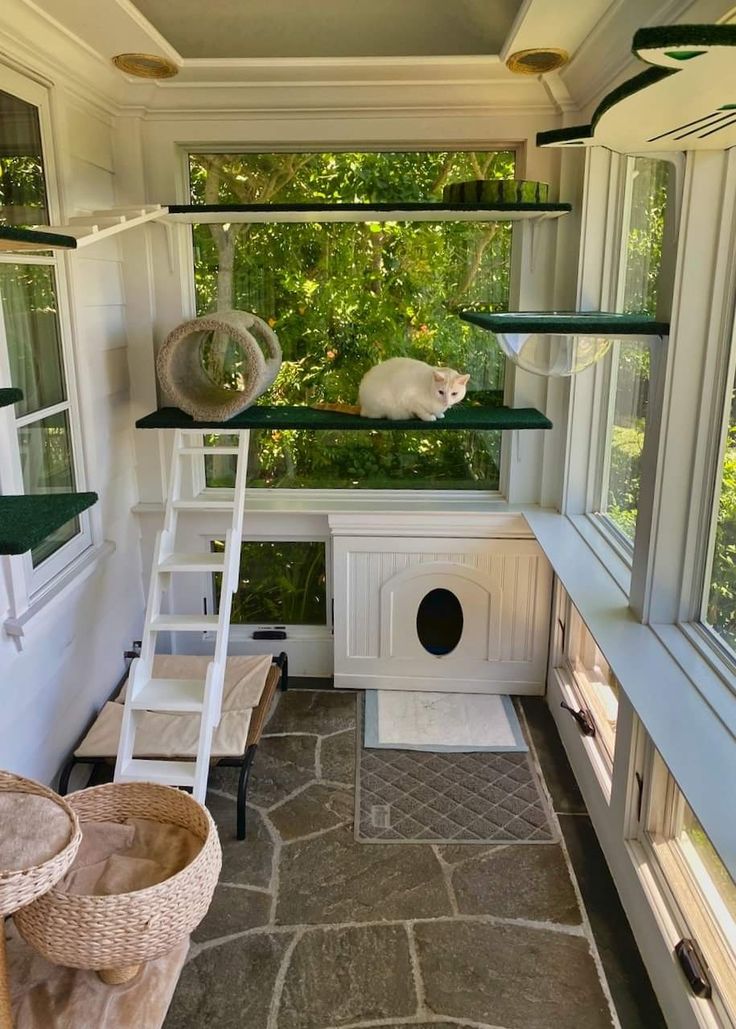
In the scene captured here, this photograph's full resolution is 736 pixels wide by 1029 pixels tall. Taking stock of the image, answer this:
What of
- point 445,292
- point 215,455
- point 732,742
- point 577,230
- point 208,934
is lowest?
point 208,934

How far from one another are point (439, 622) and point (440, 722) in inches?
17.8

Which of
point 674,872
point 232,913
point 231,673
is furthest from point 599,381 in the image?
point 232,913

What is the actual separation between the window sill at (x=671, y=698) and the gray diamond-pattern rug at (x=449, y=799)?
2.42 feet

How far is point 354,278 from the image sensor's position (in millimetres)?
3039

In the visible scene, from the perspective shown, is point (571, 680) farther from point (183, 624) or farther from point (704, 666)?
point (183, 624)

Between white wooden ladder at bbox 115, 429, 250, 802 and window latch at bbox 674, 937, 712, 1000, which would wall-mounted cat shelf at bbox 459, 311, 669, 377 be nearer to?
white wooden ladder at bbox 115, 429, 250, 802

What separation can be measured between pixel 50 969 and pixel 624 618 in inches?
61.9

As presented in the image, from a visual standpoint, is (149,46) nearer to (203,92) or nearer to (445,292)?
(203,92)

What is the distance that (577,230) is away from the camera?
108 inches

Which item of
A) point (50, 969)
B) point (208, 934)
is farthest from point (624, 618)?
point (50, 969)

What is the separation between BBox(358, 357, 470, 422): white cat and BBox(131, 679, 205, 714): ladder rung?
1.14 m

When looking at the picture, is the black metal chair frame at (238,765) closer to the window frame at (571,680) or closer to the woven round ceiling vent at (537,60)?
the window frame at (571,680)

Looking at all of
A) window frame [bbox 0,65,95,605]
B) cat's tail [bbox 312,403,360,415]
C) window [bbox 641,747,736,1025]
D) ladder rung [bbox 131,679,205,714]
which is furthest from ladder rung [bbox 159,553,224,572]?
window [bbox 641,747,736,1025]

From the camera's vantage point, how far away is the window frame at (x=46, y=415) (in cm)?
212
